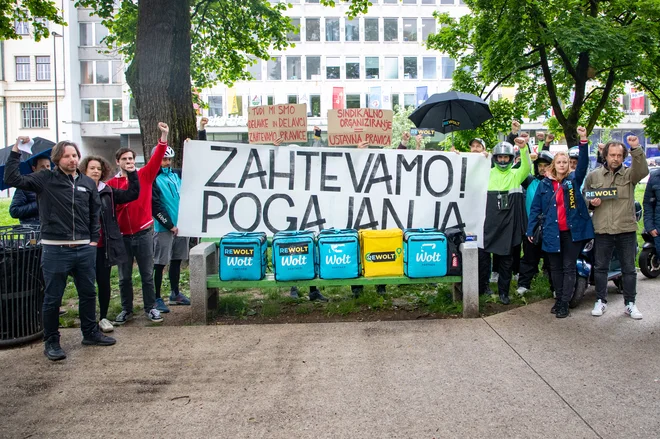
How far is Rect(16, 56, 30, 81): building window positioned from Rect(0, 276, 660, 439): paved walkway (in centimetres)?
5415

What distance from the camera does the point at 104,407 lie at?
4.23 metres

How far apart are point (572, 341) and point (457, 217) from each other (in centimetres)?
237

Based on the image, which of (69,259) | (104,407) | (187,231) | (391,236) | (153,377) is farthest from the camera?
(187,231)

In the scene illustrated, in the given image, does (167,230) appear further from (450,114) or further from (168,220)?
(450,114)

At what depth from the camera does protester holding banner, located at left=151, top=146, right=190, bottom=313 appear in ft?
23.2

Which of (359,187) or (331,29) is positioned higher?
(331,29)

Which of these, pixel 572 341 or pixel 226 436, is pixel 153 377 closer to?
pixel 226 436

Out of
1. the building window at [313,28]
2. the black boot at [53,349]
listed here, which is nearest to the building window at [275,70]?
the building window at [313,28]

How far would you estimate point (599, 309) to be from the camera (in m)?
6.45

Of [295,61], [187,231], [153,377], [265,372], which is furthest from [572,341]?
[295,61]

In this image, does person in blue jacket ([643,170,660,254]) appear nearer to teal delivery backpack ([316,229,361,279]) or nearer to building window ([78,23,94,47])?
teal delivery backpack ([316,229,361,279])

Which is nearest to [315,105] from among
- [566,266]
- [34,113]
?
[34,113]

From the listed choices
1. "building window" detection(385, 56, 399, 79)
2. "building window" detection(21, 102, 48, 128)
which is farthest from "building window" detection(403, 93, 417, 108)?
"building window" detection(21, 102, 48, 128)

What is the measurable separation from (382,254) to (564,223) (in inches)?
81.7
